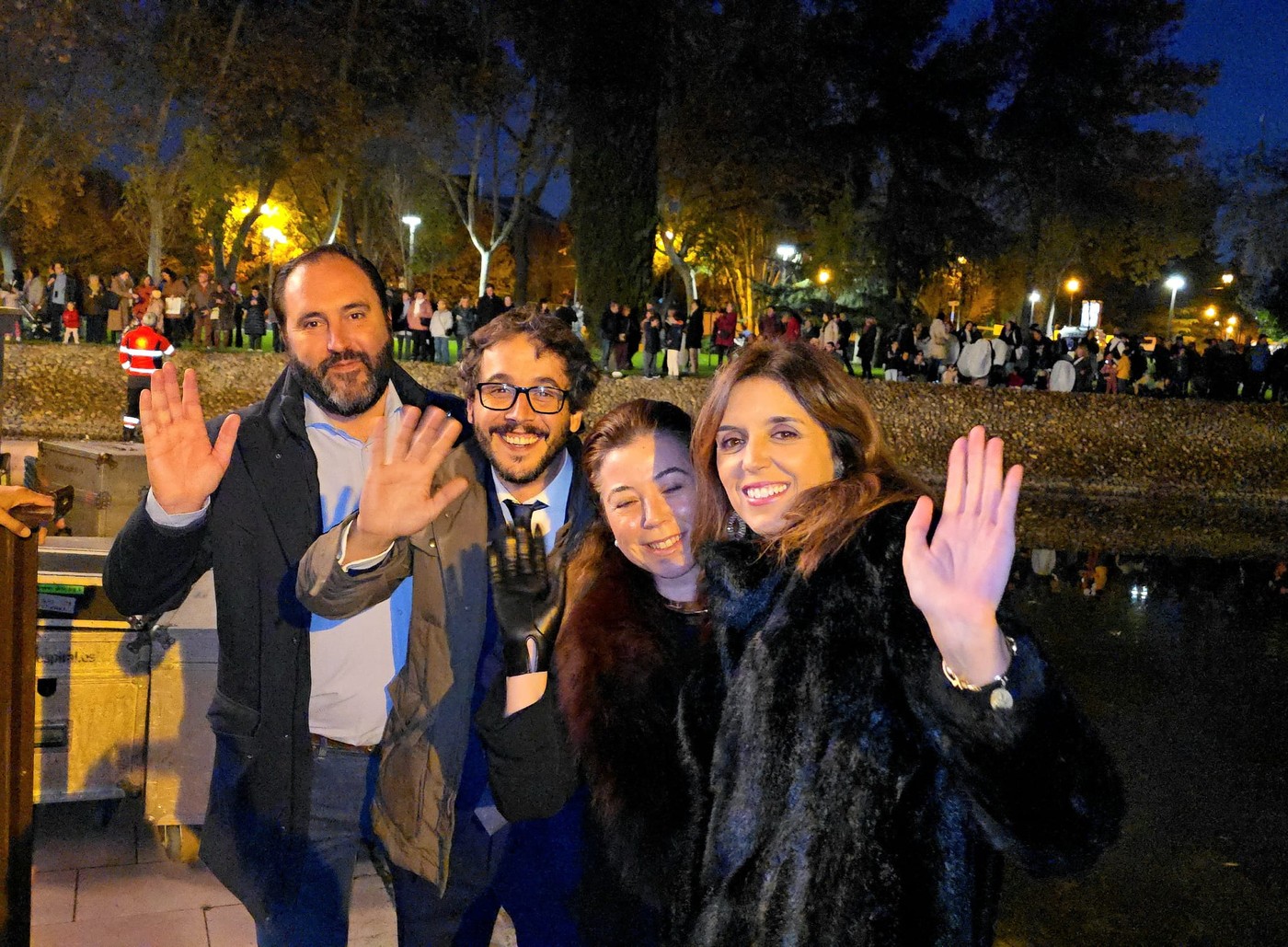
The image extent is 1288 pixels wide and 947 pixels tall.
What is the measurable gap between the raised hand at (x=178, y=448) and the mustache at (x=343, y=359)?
0.48 m

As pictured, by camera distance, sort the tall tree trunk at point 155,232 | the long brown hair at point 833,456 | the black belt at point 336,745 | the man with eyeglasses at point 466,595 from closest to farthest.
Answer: the long brown hair at point 833,456 < the man with eyeglasses at point 466,595 < the black belt at point 336,745 < the tall tree trunk at point 155,232

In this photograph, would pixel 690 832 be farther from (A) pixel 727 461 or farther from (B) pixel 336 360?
(B) pixel 336 360

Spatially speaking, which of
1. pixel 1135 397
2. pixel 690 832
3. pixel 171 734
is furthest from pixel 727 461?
pixel 1135 397

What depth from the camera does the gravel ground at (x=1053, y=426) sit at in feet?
51.9

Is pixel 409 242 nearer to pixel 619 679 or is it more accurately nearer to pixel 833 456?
pixel 619 679

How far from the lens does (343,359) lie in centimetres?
293

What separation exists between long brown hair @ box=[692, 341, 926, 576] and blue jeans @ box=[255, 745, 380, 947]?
103 centimetres

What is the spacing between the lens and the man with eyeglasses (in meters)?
2.30

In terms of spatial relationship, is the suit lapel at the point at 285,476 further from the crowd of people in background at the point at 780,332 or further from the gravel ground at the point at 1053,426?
the crowd of people in background at the point at 780,332

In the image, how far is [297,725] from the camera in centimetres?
253

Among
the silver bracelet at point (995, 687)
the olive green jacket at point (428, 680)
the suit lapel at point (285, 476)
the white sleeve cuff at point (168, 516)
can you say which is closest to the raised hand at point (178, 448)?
the white sleeve cuff at point (168, 516)

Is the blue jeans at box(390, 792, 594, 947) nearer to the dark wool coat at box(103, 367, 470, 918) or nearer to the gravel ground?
the dark wool coat at box(103, 367, 470, 918)

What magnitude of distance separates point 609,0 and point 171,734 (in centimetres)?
1862

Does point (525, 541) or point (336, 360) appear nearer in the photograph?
point (525, 541)
